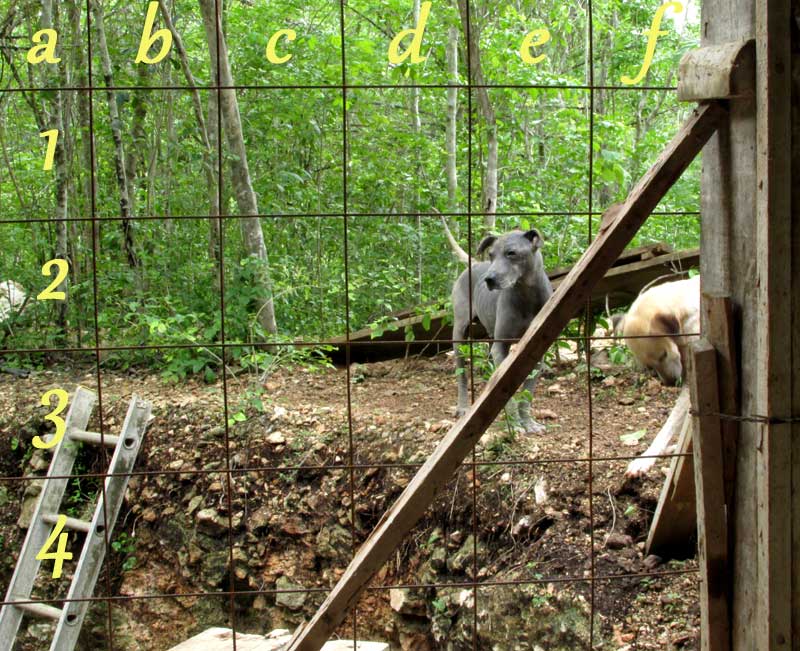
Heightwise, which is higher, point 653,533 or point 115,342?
point 115,342

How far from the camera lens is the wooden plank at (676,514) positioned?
10.4ft

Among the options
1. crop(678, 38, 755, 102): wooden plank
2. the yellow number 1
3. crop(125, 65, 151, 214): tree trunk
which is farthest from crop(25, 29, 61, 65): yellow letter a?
crop(125, 65, 151, 214): tree trunk

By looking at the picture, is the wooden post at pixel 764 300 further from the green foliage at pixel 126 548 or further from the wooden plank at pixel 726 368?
the green foliage at pixel 126 548

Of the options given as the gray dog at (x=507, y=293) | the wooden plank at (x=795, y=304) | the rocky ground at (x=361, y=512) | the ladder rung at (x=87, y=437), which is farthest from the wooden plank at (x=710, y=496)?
the ladder rung at (x=87, y=437)

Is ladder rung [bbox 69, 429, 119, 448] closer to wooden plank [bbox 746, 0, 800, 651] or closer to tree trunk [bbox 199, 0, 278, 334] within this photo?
tree trunk [bbox 199, 0, 278, 334]

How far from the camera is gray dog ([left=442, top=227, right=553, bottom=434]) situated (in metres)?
5.43

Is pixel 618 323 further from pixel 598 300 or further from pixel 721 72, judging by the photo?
pixel 721 72

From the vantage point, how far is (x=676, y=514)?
352cm

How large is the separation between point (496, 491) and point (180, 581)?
2.13 meters

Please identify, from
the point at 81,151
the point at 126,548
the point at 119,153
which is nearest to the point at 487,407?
the point at 126,548

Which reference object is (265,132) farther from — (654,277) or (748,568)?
(748,568)

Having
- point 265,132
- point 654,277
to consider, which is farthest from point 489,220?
point 265,132

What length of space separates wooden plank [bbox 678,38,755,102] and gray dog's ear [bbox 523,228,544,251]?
3.29 meters

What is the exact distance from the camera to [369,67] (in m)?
7.37
